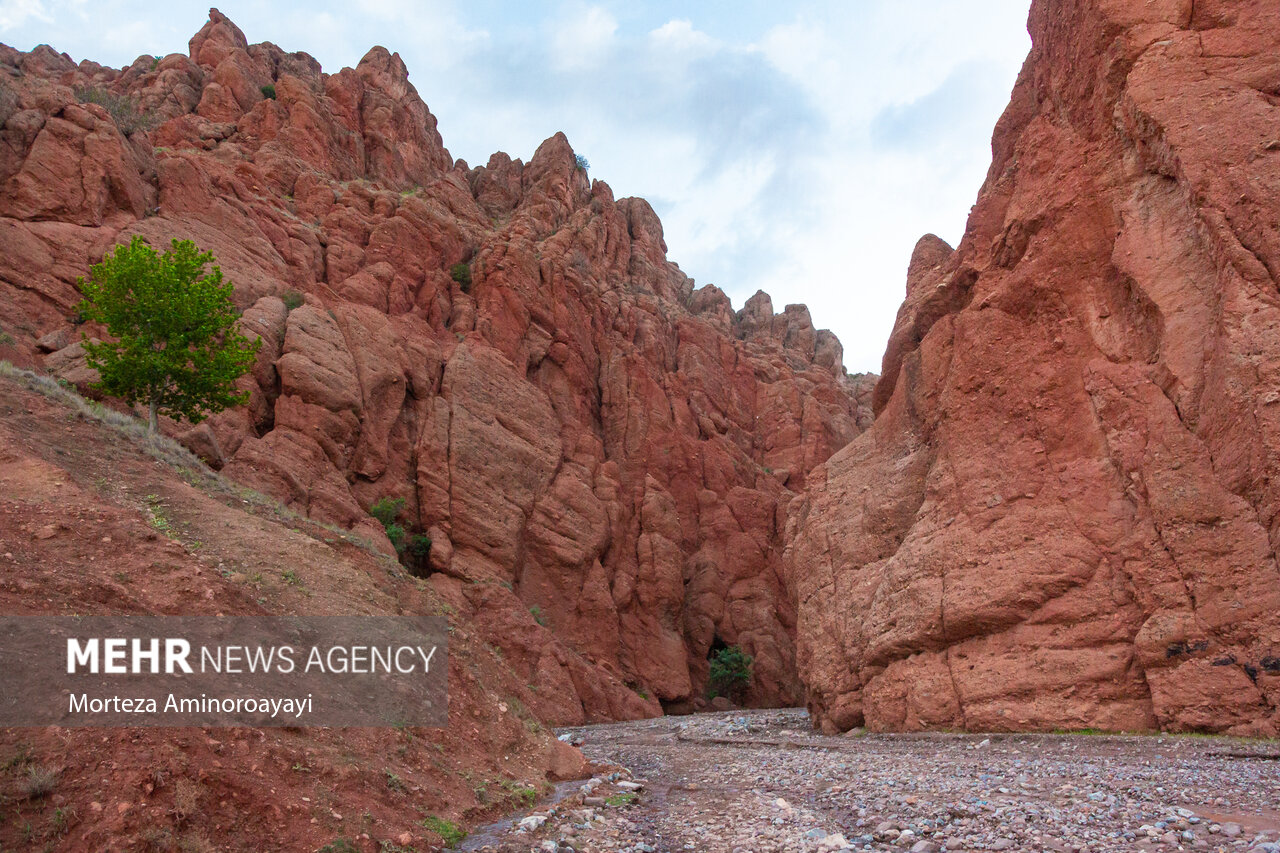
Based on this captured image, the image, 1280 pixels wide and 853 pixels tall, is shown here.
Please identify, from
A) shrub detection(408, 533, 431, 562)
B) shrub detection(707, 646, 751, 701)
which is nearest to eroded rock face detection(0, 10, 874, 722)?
shrub detection(408, 533, 431, 562)

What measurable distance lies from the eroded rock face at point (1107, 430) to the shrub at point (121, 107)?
143 ft

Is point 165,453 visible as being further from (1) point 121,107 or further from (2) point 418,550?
(1) point 121,107

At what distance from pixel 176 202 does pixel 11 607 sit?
118 feet

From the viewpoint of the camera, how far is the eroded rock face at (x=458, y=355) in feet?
108

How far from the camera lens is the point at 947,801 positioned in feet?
35.1

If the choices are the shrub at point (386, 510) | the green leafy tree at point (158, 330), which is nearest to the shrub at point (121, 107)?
the green leafy tree at point (158, 330)

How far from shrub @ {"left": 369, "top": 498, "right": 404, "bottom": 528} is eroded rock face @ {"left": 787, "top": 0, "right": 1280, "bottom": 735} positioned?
23.0 meters

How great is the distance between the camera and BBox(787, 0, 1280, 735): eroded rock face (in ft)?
49.6

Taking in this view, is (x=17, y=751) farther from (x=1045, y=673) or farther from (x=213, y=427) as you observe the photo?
(x=213, y=427)

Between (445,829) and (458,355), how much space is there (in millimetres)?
38931

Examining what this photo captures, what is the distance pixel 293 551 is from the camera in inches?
562

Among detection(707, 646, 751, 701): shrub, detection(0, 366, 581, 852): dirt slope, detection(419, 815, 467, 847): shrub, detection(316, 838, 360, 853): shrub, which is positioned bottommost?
detection(707, 646, 751, 701): shrub

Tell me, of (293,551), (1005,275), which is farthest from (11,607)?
(1005,275)

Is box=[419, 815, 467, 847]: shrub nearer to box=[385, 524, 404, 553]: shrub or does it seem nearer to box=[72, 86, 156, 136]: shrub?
box=[385, 524, 404, 553]: shrub
